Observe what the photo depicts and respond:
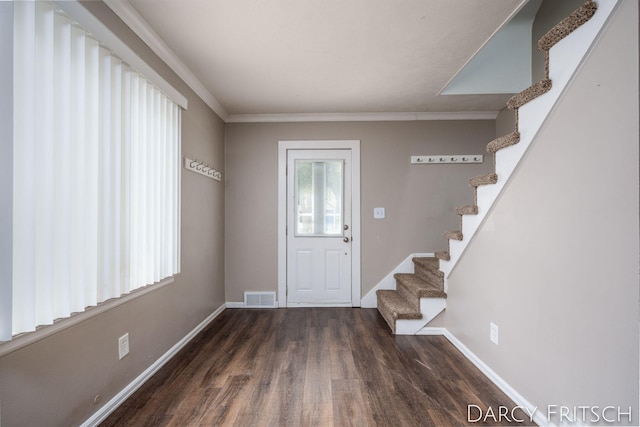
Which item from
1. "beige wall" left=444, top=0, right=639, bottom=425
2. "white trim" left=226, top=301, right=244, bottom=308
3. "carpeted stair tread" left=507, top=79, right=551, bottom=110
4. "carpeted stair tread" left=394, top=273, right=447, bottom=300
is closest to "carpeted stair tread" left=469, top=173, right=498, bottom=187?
"beige wall" left=444, top=0, right=639, bottom=425

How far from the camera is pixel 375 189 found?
3525 millimetres

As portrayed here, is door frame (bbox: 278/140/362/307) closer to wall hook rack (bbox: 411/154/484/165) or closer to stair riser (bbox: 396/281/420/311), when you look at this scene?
stair riser (bbox: 396/281/420/311)

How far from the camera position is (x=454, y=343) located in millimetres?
2480

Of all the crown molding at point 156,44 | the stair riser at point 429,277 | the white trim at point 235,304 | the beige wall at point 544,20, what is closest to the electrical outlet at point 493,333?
the stair riser at point 429,277

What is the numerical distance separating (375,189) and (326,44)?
186cm

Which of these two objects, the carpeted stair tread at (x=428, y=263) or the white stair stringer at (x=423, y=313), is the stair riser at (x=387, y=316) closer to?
the white stair stringer at (x=423, y=313)

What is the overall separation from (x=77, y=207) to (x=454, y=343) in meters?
2.88

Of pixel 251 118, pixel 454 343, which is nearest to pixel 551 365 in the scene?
pixel 454 343

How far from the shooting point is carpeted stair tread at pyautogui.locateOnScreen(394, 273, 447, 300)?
2.66 meters

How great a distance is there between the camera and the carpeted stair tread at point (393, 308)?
8.72 feet

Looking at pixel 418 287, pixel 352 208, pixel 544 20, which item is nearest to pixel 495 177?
pixel 418 287

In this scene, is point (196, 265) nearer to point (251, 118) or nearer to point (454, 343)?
point (251, 118)

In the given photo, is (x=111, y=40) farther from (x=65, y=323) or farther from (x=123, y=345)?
(x=123, y=345)

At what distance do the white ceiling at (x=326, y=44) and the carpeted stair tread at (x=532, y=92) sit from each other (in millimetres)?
575
